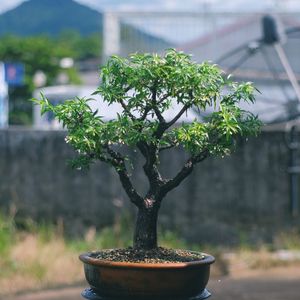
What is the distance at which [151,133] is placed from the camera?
3.14 meters

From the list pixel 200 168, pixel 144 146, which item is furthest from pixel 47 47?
pixel 144 146

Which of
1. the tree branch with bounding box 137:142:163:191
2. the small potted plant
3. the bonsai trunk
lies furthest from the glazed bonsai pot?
the tree branch with bounding box 137:142:163:191

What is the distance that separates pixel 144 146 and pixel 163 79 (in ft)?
0.93

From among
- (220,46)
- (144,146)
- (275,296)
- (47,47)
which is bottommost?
(275,296)

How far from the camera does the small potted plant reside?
2934 mm

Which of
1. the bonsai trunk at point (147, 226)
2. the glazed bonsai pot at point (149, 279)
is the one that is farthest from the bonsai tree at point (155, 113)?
the glazed bonsai pot at point (149, 279)

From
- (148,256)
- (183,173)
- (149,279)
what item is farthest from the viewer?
(183,173)

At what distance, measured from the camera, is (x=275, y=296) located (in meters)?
8.01

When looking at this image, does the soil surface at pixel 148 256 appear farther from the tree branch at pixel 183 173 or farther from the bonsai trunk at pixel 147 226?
the tree branch at pixel 183 173

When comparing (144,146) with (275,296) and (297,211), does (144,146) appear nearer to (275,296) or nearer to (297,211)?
(275,296)

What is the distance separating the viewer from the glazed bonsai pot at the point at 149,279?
2900 millimetres

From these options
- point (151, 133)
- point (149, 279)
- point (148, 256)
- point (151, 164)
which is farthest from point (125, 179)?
point (149, 279)

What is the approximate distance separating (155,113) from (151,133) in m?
0.11

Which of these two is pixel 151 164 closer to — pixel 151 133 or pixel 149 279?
pixel 151 133
